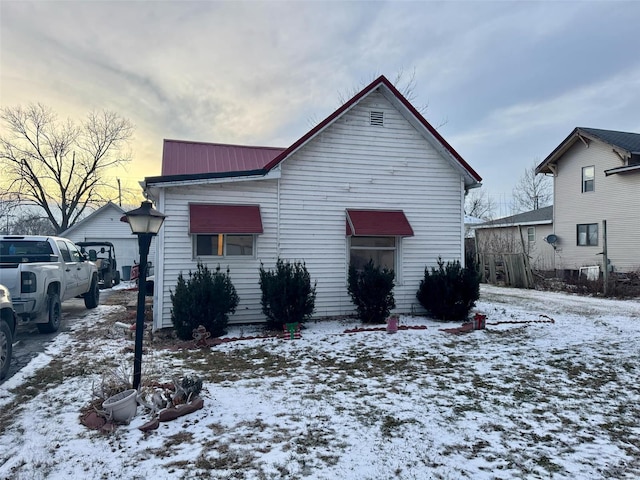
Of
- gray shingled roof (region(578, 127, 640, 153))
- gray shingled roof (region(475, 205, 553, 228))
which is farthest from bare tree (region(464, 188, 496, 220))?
gray shingled roof (region(578, 127, 640, 153))

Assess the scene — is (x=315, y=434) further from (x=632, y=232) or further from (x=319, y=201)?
(x=632, y=232)

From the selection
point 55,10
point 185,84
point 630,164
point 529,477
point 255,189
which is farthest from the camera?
point 630,164

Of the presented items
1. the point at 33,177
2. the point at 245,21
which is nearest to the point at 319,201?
the point at 245,21

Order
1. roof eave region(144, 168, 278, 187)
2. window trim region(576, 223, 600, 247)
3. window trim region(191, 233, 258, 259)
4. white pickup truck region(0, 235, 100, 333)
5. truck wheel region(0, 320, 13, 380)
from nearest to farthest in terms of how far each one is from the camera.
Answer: truck wheel region(0, 320, 13, 380), white pickup truck region(0, 235, 100, 333), roof eave region(144, 168, 278, 187), window trim region(191, 233, 258, 259), window trim region(576, 223, 600, 247)

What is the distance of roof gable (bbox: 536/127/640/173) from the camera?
17656 millimetres

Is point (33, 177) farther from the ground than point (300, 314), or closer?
farther from the ground

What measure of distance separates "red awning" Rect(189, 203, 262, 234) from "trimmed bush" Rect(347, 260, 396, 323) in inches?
99.0

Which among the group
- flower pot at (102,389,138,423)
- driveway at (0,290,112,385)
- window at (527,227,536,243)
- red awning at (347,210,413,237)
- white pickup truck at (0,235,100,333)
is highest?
window at (527,227,536,243)

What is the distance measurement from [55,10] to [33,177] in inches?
1114

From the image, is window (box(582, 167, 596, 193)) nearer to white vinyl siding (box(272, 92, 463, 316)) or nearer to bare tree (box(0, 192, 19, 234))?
white vinyl siding (box(272, 92, 463, 316))

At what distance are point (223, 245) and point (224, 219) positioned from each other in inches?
26.4

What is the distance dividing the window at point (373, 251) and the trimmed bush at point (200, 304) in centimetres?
333

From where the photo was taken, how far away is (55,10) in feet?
25.3

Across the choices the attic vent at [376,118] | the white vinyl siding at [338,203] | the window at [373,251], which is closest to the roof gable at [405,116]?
the white vinyl siding at [338,203]
